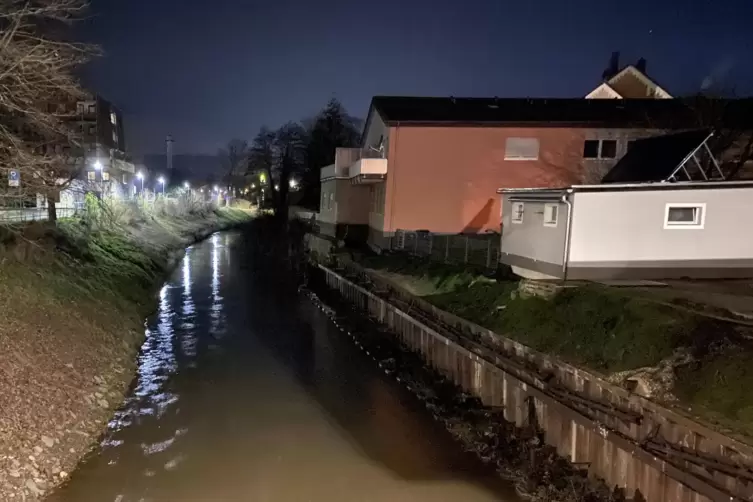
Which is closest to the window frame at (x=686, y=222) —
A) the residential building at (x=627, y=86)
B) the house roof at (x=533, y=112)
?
the house roof at (x=533, y=112)

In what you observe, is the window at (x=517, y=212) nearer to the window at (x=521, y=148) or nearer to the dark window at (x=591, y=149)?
the window at (x=521, y=148)

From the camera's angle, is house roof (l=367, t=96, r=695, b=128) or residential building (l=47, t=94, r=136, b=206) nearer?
house roof (l=367, t=96, r=695, b=128)

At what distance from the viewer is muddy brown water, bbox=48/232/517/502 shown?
9.48 metres

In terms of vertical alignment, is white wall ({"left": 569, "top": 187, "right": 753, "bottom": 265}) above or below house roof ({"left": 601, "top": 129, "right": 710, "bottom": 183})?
below

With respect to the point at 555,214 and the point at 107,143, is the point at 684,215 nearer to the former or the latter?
the point at 555,214

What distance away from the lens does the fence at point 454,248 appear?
19177mm

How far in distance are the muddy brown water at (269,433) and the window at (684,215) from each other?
809cm

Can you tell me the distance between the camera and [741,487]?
253 inches

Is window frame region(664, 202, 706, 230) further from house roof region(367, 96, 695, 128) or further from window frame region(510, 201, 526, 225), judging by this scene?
house roof region(367, 96, 695, 128)

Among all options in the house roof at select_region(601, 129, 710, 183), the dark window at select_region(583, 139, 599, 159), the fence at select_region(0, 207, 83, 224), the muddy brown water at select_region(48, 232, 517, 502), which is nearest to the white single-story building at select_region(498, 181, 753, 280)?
the house roof at select_region(601, 129, 710, 183)

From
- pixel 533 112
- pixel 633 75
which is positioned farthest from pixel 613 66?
pixel 533 112

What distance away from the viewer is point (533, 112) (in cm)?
2870

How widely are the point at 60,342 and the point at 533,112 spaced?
24.2m

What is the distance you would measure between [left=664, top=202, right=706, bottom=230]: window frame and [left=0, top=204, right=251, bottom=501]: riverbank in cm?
1441
